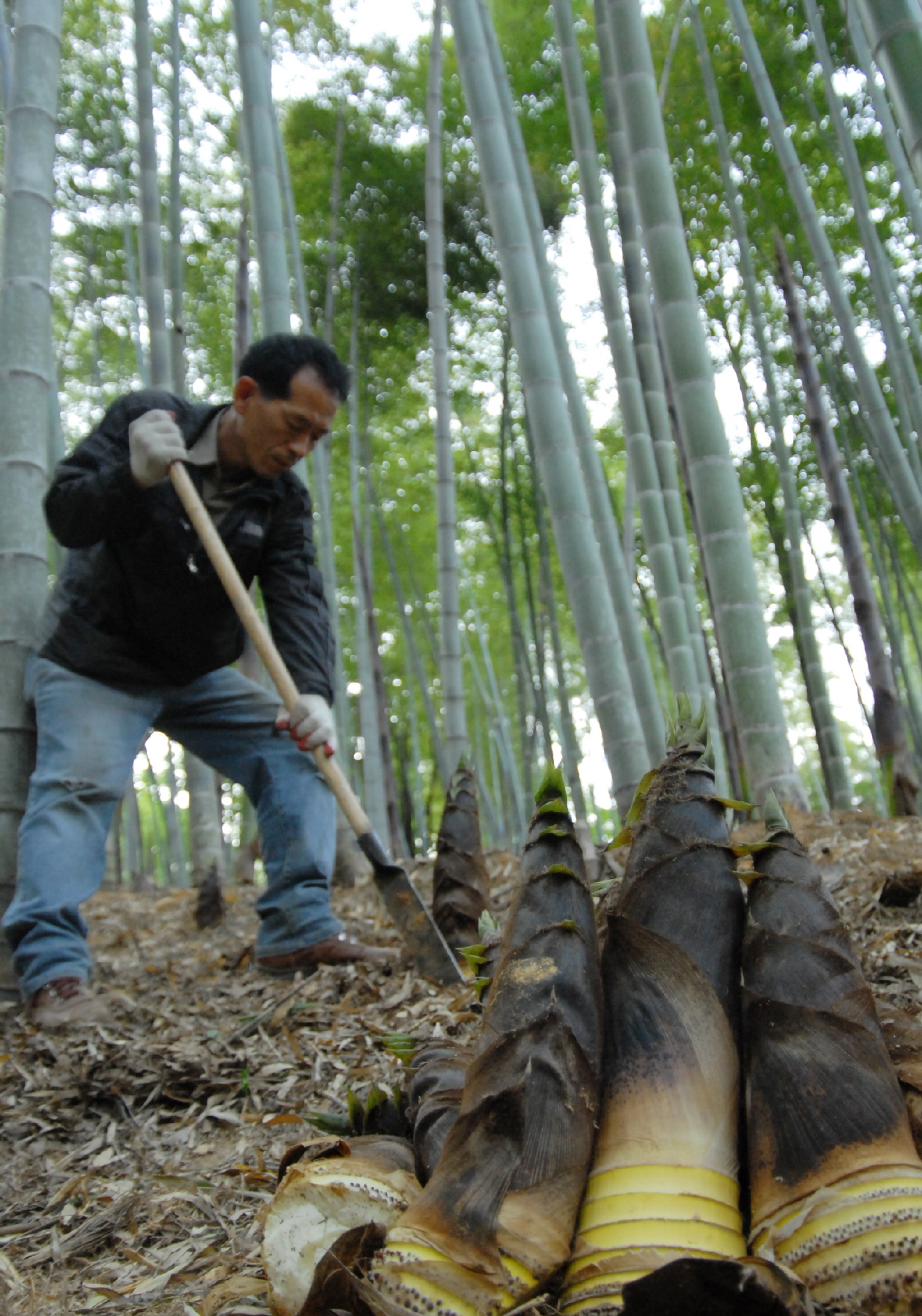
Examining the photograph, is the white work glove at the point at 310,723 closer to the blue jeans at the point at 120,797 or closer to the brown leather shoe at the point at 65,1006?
the blue jeans at the point at 120,797

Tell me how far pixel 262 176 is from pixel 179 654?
242 cm

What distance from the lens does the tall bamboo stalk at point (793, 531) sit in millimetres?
5371

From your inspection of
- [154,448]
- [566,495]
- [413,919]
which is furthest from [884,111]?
[413,919]

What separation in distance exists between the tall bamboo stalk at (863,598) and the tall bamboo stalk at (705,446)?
262 centimetres

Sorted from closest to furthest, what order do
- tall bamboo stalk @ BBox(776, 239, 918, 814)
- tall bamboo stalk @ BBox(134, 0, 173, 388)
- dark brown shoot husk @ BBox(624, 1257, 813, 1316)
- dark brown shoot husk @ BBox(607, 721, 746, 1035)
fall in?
dark brown shoot husk @ BBox(624, 1257, 813, 1316), dark brown shoot husk @ BBox(607, 721, 746, 1035), tall bamboo stalk @ BBox(134, 0, 173, 388), tall bamboo stalk @ BBox(776, 239, 918, 814)

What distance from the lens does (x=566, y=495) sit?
2.58 m

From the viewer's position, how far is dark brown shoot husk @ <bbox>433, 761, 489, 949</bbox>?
2309mm

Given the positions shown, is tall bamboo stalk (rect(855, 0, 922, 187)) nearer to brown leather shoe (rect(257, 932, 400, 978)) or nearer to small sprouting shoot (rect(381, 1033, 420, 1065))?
small sprouting shoot (rect(381, 1033, 420, 1065))

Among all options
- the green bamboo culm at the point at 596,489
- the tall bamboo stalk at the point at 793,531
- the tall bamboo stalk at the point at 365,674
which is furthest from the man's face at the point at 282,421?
the tall bamboo stalk at the point at 365,674

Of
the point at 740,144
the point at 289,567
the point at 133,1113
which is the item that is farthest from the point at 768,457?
the point at 133,1113

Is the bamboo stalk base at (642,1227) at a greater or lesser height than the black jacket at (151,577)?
lesser

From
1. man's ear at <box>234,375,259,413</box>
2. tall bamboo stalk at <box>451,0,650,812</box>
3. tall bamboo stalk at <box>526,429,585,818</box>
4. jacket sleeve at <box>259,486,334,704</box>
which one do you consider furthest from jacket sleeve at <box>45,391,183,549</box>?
tall bamboo stalk at <box>526,429,585,818</box>

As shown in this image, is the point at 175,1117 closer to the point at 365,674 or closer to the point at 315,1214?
the point at 315,1214

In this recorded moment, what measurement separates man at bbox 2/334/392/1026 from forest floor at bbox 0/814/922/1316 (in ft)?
0.72
